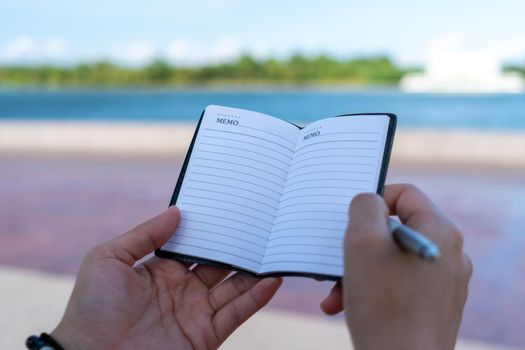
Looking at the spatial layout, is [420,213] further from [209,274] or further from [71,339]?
[71,339]

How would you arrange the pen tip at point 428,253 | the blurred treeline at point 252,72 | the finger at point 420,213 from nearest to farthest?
the pen tip at point 428,253, the finger at point 420,213, the blurred treeline at point 252,72

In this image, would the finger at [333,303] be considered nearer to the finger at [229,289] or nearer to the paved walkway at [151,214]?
the finger at [229,289]

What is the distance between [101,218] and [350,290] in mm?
4456

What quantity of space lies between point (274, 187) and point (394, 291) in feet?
1.65

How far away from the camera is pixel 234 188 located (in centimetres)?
112

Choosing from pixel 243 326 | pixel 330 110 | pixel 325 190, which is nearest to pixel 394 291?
A: pixel 325 190

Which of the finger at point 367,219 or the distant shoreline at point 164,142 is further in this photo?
the distant shoreline at point 164,142

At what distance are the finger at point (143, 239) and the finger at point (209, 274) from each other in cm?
8

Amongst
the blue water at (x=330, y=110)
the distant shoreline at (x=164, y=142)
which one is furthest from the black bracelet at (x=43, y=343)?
the blue water at (x=330, y=110)

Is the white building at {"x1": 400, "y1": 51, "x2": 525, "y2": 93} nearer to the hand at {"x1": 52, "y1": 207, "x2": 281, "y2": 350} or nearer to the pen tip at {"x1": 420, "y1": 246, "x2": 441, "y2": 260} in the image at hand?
the hand at {"x1": 52, "y1": 207, "x2": 281, "y2": 350}

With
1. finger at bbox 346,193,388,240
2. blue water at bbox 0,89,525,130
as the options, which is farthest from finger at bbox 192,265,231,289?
blue water at bbox 0,89,525,130

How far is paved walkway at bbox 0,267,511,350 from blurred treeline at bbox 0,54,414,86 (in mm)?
39885

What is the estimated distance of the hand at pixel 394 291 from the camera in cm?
61

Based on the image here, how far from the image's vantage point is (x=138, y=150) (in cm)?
899
